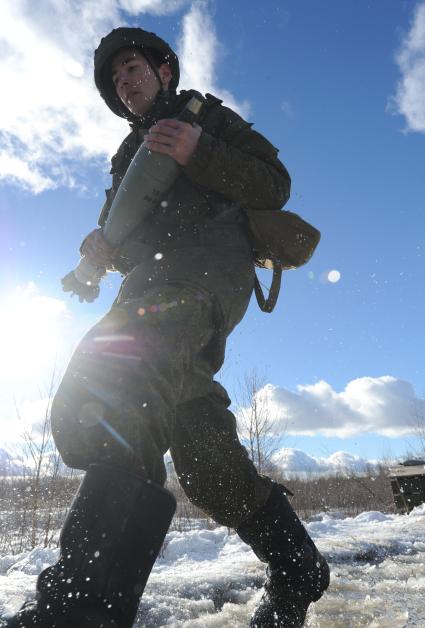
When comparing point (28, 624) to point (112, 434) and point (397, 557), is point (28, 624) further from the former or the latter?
point (397, 557)

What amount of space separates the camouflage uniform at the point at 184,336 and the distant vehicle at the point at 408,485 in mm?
10579

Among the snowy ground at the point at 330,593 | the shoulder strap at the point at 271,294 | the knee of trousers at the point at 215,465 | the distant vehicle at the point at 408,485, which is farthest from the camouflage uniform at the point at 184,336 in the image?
the distant vehicle at the point at 408,485

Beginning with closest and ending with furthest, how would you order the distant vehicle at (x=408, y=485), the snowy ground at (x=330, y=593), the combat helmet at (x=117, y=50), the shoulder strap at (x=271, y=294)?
the snowy ground at (x=330, y=593), the shoulder strap at (x=271, y=294), the combat helmet at (x=117, y=50), the distant vehicle at (x=408, y=485)

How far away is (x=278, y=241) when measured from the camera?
1707 mm

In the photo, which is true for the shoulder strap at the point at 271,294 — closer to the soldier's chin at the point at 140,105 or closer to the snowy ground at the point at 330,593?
the soldier's chin at the point at 140,105

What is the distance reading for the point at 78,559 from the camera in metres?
0.72

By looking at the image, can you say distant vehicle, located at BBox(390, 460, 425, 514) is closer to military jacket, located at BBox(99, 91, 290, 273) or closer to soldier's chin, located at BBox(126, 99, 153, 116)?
military jacket, located at BBox(99, 91, 290, 273)

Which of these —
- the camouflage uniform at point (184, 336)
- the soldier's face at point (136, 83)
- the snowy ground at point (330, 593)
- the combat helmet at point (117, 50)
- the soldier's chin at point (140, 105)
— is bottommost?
the snowy ground at point (330, 593)

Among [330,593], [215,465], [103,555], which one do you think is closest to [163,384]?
[103,555]

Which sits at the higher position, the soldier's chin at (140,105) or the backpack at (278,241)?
the soldier's chin at (140,105)

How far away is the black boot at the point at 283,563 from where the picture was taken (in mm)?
1505

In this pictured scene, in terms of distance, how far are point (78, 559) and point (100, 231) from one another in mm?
1401

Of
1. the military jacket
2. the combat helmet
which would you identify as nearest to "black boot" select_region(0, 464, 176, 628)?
the military jacket

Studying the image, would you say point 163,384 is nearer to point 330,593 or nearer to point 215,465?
point 215,465
